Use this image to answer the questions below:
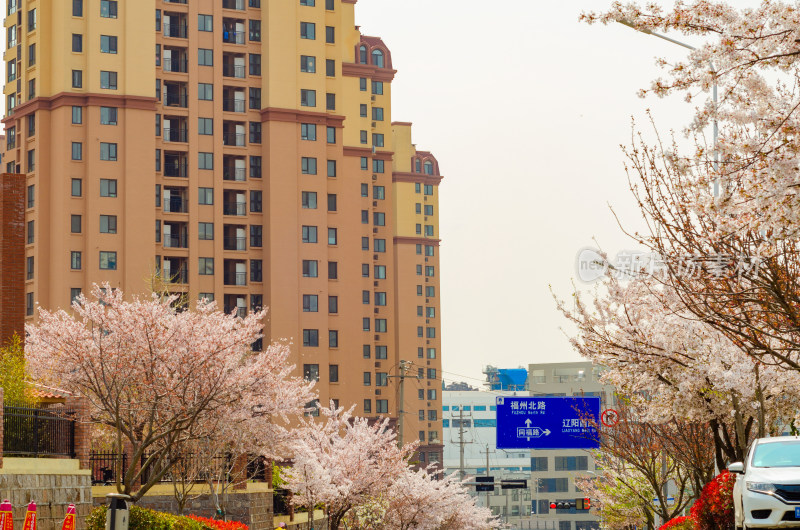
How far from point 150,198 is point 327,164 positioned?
45.2 ft

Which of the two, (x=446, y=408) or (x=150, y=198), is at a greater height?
(x=150, y=198)


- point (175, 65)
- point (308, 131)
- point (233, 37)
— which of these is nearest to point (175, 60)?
point (175, 65)

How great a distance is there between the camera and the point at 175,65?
81750 mm

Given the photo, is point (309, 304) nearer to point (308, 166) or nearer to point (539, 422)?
point (308, 166)

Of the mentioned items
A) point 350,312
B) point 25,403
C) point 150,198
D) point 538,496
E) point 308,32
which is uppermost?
point 308,32

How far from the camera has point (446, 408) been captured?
639 ft

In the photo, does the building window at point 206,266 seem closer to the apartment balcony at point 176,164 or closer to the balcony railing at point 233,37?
the apartment balcony at point 176,164

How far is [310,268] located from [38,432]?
57.7m

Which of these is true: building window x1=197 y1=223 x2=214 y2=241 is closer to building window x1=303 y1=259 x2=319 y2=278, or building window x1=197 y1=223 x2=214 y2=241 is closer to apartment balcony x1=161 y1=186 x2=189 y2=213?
apartment balcony x1=161 y1=186 x2=189 y2=213

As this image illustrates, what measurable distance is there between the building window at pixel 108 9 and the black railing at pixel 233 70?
873 cm

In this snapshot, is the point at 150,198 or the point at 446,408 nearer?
the point at 150,198

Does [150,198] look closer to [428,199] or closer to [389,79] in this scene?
[389,79]

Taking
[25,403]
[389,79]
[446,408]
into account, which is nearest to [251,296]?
[389,79]

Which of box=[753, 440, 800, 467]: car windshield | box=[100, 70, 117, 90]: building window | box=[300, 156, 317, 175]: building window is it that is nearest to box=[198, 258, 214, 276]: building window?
Result: box=[300, 156, 317, 175]: building window
